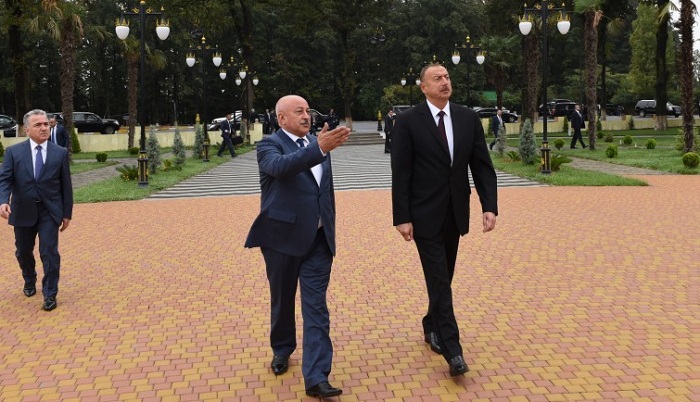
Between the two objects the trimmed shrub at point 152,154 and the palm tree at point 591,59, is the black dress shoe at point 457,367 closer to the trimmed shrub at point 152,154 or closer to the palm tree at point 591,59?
the trimmed shrub at point 152,154

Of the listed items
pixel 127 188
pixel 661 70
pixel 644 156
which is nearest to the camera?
pixel 127 188

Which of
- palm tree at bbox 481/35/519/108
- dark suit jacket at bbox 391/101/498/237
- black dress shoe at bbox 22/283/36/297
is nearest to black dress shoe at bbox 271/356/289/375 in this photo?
dark suit jacket at bbox 391/101/498/237

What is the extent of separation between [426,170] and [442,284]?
29.2 inches

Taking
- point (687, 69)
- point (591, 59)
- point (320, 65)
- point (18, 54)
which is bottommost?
point (687, 69)

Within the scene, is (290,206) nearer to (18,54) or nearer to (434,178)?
(434,178)

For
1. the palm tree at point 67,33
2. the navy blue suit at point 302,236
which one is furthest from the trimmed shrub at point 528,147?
the navy blue suit at point 302,236

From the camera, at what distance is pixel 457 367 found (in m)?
4.52

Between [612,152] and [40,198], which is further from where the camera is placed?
[612,152]

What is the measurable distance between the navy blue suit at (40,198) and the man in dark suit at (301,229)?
2.86 meters

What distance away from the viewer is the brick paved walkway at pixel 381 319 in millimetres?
4547

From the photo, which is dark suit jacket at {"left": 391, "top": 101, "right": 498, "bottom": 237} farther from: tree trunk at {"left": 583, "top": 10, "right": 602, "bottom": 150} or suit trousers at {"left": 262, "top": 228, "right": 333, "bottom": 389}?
tree trunk at {"left": 583, "top": 10, "right": 602, "bottom": 150}

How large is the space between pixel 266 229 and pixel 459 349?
1435 mm

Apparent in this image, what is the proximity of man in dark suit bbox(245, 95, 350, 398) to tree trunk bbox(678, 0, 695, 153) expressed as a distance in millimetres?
22030

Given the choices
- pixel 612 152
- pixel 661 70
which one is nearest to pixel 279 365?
pixel 612 152
